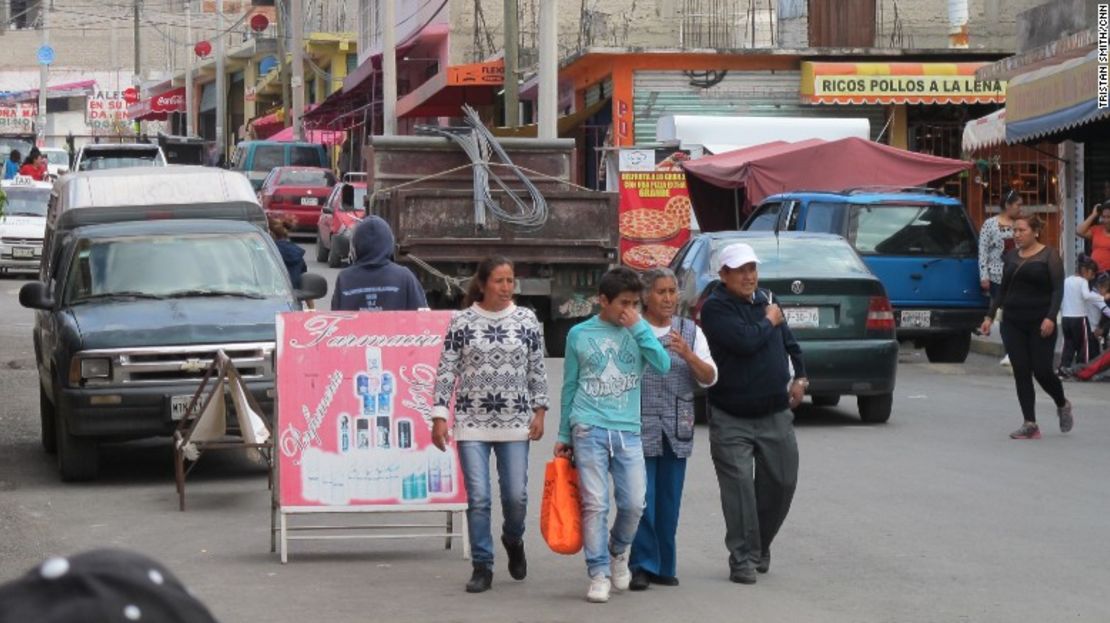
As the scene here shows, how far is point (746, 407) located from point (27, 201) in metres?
26.7

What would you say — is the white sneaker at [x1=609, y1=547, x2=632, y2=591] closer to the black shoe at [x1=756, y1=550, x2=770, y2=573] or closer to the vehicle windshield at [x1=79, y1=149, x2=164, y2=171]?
the black shoe at [x1=756, y1=550, x2=770, y2=573]

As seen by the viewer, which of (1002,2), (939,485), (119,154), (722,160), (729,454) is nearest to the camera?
(729,454)

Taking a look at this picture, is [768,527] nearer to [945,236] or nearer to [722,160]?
[945,236]

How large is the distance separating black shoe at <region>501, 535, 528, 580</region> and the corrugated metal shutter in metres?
27.1

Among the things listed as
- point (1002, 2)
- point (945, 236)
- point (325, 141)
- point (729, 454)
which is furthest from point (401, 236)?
point (325, 141)

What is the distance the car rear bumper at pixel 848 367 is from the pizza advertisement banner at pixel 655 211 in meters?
11.5

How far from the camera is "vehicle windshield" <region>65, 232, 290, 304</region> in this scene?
12570 mm

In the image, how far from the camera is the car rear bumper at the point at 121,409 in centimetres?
1148

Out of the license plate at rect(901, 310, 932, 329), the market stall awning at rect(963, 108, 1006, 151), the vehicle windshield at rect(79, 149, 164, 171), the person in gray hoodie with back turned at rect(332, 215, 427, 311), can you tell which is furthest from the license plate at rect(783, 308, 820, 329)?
the vehicle windshield at rect(79, 149, 164, 171)

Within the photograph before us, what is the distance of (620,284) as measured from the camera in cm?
802

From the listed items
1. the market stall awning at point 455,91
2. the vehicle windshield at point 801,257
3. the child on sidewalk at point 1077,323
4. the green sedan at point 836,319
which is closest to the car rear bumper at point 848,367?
the green sedan at point 836,319

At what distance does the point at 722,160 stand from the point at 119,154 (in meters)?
20.7

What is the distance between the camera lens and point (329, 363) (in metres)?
9.41

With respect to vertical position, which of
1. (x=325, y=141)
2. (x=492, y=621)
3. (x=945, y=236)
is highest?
(x=325, y=141)
